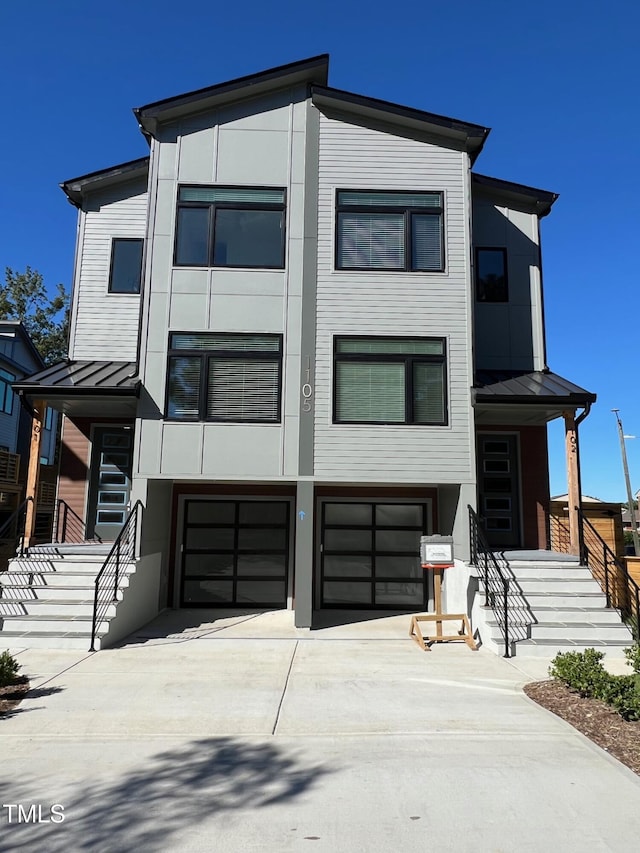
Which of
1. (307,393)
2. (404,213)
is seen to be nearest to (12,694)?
(307,393)

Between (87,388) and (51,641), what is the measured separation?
4.06 metres

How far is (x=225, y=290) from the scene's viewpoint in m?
10.7

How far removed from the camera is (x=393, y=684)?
22.3 feet

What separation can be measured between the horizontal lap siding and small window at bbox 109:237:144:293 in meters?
4.07

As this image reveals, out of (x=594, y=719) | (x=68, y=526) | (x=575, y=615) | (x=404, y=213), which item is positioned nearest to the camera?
(x=594, y=719)

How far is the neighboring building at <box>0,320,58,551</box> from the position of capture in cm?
2083

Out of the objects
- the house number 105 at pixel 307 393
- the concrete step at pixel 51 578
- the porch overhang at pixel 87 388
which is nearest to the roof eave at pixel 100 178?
the porch overhang at pixel 87 388

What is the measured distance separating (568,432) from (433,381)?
256 centimetres

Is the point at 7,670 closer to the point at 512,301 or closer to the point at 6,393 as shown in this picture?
the point at 512,301

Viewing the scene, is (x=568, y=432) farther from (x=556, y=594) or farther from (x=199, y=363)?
(x=199, y=363)

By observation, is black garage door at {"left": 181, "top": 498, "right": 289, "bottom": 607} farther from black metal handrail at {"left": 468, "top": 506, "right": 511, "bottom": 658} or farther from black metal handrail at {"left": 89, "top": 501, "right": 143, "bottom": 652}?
black metal handrail at {"left": 468, "top": 506, "right": 511, "bottom": 658}

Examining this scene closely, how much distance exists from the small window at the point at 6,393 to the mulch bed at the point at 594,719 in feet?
77.7

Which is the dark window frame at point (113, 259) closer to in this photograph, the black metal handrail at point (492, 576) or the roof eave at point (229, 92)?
the roof eave at point (229, 92)

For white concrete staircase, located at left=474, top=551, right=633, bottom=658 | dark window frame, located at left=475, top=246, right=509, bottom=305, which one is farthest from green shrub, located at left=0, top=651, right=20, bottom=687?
dark window frame, located at left=475, top=246, right=509, bottom=305
